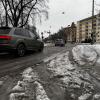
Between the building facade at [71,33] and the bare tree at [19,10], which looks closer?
the bare tree at [19,10]

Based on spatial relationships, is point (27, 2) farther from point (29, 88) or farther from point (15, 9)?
point (29, 88)

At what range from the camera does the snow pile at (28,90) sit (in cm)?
365

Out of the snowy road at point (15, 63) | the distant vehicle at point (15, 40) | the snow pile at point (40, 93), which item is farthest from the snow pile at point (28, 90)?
the distant vehicle at point (15, 40)

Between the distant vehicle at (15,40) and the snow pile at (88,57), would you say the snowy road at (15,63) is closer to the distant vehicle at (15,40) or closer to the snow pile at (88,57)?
the distant vehicle at (15,40)

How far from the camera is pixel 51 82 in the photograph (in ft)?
15.8

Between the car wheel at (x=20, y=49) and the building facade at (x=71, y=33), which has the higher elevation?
the building facade at (x=71, y=33)

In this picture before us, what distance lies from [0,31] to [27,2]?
22.3 metres

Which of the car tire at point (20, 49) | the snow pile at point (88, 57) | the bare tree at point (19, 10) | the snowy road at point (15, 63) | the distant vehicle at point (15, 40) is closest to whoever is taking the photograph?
the snowy road at point (15, 63)

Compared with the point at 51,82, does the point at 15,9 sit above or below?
above

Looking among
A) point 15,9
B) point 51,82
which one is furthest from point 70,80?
point 15,9

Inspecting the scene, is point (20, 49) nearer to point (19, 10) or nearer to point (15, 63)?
point (15, 63)

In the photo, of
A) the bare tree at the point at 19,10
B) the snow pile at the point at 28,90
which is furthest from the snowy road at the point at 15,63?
the bare tree at the point at 19,10

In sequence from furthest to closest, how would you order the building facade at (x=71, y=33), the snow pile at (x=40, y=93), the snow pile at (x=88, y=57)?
the building facade at (x=71, y=33) → the snow pile at (x=88, y=57) → the snow pile at (x=40, y=93)

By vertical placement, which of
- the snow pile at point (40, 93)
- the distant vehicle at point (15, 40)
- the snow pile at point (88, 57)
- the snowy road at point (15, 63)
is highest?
the distant vehicle at point (15, 40)
